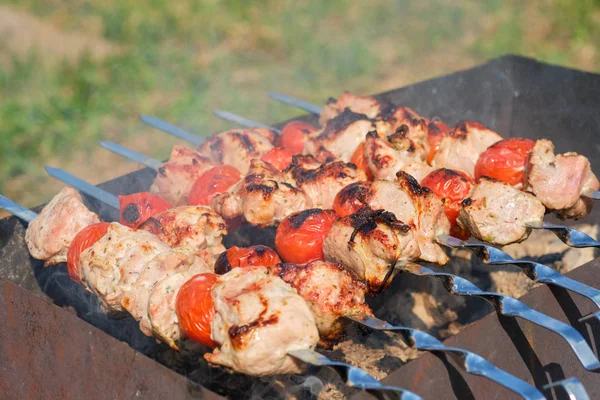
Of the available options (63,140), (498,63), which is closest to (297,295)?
(498,63)

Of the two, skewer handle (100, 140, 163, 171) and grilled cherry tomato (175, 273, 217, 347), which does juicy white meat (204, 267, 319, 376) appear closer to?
grilled cherry tomato (175, 273, 217, 347)

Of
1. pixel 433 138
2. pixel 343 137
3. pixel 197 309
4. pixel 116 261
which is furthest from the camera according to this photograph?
pixel 433 138

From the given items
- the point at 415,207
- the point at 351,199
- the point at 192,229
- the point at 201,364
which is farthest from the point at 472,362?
the point at 201,364

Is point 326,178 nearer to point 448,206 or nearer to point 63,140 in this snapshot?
point 448,206

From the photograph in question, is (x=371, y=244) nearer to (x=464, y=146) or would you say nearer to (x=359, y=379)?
(x=359, y=379)

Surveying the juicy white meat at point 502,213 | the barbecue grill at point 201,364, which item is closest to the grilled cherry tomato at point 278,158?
the barbecue grill at point 201,364
